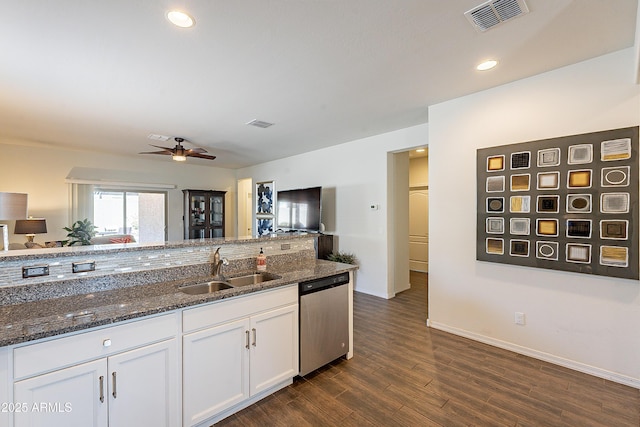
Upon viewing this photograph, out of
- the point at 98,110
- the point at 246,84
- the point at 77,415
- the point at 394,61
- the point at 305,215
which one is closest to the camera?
the point at 77,415

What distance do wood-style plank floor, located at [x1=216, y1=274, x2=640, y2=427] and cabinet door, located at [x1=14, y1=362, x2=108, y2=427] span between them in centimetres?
83

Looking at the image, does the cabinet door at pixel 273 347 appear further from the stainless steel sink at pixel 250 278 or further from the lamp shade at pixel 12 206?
the lamp shade at pixel 12 206

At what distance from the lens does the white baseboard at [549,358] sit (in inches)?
91.3

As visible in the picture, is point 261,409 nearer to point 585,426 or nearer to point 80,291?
point 80,291

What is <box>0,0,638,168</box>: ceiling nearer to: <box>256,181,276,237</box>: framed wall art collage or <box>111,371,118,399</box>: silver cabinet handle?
<box>111,371,118,399</box>: silver cabinet handle

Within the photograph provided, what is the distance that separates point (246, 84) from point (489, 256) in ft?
10.2

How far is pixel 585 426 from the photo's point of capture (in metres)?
1.87

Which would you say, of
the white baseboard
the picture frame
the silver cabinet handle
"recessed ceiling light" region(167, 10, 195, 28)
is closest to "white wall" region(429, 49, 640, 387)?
the white baseboard

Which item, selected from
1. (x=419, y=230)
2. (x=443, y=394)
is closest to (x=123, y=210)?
(x=419, y=230)

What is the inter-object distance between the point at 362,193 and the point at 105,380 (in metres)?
4.20

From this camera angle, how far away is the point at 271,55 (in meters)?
2.33

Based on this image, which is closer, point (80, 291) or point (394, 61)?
point (80, 291)

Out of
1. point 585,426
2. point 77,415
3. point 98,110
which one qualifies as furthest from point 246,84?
point 585,426

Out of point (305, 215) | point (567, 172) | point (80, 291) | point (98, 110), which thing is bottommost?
point (80, 291)
